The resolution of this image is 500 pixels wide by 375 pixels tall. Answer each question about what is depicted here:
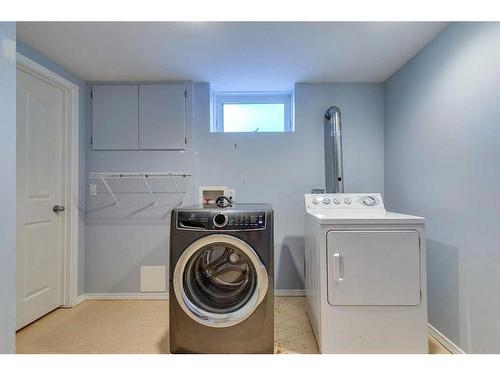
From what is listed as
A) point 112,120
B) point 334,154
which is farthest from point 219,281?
point 112,120

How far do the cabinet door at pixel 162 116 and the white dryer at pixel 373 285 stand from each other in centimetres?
172

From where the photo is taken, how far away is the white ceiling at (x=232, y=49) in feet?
5.36

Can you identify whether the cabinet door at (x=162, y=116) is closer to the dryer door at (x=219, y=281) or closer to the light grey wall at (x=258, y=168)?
the light grey wall at (x=258, y=168)

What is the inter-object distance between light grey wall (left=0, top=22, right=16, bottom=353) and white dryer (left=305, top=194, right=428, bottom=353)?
1651 mm

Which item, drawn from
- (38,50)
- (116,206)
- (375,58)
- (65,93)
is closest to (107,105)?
(65,93)

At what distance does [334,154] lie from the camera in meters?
2.32

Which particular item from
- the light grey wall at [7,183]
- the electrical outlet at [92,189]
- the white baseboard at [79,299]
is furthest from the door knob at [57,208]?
the light grey wall at [7,183]

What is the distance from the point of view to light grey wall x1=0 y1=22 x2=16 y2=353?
117 centimetres

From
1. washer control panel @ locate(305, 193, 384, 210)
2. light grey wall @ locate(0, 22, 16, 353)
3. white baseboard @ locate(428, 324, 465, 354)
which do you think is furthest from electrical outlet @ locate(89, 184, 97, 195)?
white baseboard @ locate(428, 324, 465, 354)

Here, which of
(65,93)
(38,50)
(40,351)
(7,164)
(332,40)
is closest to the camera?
(7,164)

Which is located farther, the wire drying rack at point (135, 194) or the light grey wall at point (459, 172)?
the wire drying rack at point (135, 194)

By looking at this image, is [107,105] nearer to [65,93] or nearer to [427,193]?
[65,93]

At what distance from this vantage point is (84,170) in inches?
96.1
